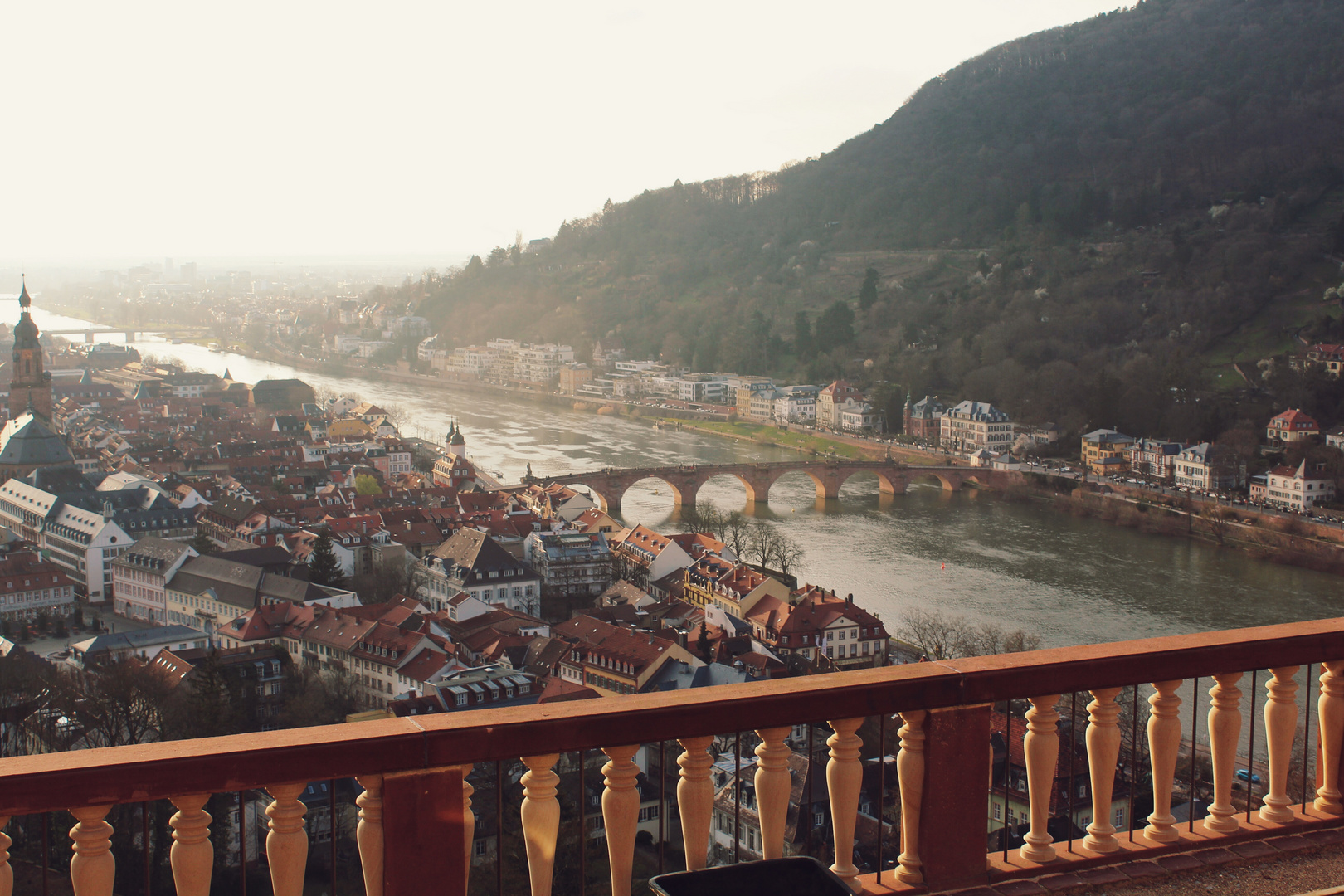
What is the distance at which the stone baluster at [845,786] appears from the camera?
1272 mm

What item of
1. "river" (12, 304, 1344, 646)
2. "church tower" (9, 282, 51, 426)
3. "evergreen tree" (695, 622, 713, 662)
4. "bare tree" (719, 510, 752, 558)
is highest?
"church tower" (9, 282, 51, 426)

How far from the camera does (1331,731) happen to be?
60.6 inches

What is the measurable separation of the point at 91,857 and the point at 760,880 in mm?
570

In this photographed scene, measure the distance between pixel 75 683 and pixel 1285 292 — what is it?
83.4 ft

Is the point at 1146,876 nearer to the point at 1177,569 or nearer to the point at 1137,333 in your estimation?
the point at 1177,569

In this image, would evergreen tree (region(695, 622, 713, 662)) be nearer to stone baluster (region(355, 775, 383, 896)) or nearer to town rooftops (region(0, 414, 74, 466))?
stone baluster (region(355, 775, 383, 896))

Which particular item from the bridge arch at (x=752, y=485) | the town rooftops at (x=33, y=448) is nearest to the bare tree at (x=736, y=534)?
the bridge arch at (x=752, y=485)

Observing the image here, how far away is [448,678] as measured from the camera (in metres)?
7.72

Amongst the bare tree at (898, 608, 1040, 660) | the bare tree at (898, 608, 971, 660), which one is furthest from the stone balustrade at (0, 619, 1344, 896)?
the bare tree at (898, 608, 971, 660)

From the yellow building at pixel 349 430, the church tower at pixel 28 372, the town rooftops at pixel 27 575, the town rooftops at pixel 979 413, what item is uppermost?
the church tower at pixel 28 372

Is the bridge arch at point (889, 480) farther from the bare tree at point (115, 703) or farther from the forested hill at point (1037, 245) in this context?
the bare tree at point (115, 703)

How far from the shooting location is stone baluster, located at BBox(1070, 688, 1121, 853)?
1.40m

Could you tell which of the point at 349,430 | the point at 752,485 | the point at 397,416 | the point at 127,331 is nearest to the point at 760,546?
the point at 752,485

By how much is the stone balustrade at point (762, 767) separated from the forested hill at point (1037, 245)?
21.0 meters
